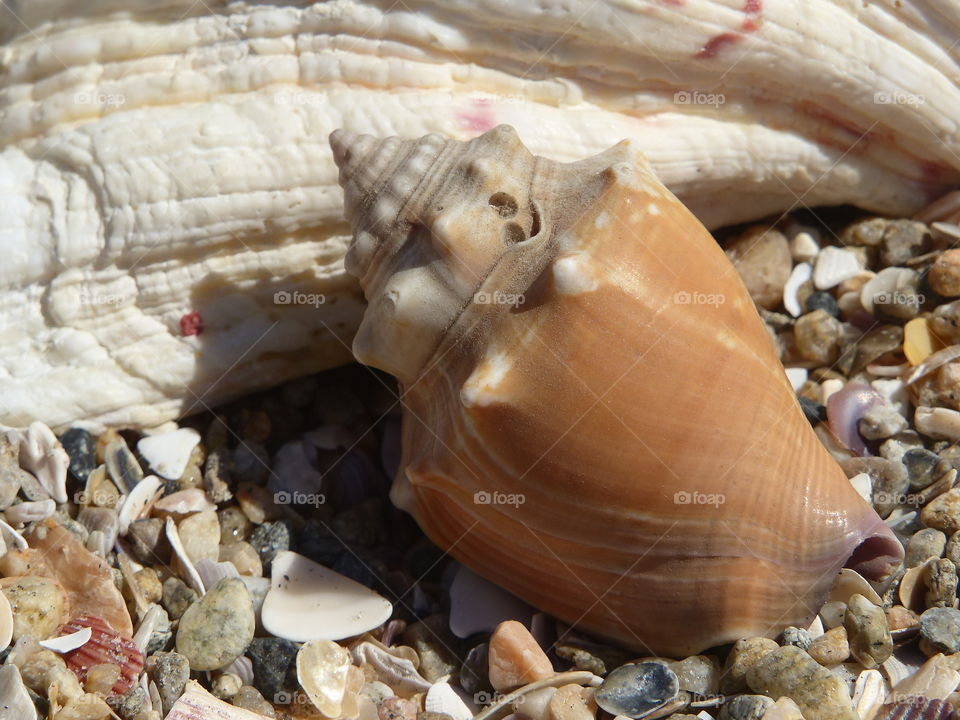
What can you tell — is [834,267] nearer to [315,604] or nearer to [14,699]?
[315,604]

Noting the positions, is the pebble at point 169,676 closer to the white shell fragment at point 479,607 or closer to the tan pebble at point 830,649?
the white shell fragment at point 479,607

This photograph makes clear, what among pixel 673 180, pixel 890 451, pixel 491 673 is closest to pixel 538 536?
pixel 491 673

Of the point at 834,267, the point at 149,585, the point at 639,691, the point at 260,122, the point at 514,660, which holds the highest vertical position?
the point at 260,122

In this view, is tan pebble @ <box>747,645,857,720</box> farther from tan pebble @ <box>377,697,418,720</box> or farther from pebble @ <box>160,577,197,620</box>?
pebble @ <box>160,577,197,620</box>

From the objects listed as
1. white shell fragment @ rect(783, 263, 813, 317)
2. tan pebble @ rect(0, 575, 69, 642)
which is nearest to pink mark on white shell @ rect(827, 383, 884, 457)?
white shell fragment @ rect(783, 263, 813, 317)

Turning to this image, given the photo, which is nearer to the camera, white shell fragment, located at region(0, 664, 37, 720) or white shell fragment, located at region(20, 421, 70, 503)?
white shell fragment, located at region(0, 664, 37, 720)

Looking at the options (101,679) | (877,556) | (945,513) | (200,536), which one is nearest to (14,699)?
(101,679)

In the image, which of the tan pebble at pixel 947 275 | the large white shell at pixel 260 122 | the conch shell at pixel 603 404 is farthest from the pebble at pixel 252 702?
the tan pebble at pixel 947 275
